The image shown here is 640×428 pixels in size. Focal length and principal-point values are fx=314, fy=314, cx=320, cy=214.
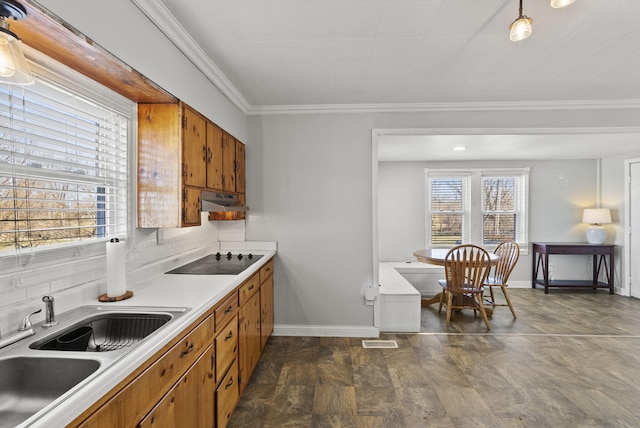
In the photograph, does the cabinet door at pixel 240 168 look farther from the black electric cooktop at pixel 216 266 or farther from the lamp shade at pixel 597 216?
the lamp shade at pixel 597 216

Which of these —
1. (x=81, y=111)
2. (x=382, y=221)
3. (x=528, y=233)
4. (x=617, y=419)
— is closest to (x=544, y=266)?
(x=528, y=233)

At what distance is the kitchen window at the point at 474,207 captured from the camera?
5.79m

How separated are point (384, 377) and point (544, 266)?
431cm

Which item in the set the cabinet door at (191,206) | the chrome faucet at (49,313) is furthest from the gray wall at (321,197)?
the chrome faucet at (49,313)

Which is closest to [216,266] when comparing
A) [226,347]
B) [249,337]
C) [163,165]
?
[249,337]

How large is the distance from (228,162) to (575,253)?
5662 mm

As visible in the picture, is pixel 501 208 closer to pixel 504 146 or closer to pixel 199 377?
pixel 504 146

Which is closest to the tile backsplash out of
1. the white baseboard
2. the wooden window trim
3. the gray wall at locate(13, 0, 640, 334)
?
the wooden window trim

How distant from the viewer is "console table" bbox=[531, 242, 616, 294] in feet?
16.9

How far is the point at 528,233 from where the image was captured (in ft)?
18.8

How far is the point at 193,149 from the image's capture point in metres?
2.23

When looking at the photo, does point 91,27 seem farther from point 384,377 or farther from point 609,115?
point 609,115

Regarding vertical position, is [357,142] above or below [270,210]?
above

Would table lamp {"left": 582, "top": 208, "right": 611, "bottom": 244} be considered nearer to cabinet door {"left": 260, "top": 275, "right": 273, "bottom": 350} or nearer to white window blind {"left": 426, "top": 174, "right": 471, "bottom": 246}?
white window blind {"left": 426, "top": 174, "right": 471, "bottom": 246}
